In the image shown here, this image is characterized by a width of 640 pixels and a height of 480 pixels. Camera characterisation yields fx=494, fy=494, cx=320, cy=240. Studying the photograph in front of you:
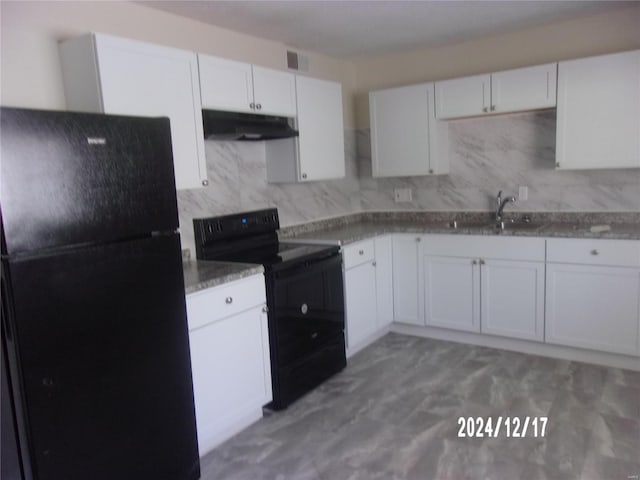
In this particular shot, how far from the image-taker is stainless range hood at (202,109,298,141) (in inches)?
111

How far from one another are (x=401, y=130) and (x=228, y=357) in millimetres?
2429

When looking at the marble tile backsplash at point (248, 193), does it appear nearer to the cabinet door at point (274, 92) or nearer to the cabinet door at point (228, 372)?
the cabinet door at point (274, 92)

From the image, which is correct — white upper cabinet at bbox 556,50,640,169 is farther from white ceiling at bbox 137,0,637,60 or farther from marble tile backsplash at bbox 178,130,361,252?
marble tile backsplash at bbox 178,130,361,252

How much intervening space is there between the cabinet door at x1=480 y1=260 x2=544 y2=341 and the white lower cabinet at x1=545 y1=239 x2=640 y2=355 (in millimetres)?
71

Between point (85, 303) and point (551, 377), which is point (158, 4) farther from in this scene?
point (551, 377)

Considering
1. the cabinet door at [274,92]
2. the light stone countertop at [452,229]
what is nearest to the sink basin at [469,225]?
the light stone countertop at [452,229]

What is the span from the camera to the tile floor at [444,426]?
7.51 feet

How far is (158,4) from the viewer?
2779 mm

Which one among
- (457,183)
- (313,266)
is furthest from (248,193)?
(457,183)

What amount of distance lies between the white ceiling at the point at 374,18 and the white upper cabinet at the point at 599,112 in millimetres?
420

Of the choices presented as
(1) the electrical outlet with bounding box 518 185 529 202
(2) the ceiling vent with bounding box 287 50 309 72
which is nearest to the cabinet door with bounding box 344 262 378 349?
(1) the electrical outlet with bounding box 518 185 529 202

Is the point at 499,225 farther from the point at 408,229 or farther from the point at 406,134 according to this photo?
the point at 406,134

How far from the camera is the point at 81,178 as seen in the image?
170 cm

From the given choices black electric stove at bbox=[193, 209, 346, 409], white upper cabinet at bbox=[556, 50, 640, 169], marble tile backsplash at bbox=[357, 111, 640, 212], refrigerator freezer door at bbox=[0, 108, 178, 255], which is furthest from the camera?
marble tile backsplash at bbox=[357, 111, 640, 212]
